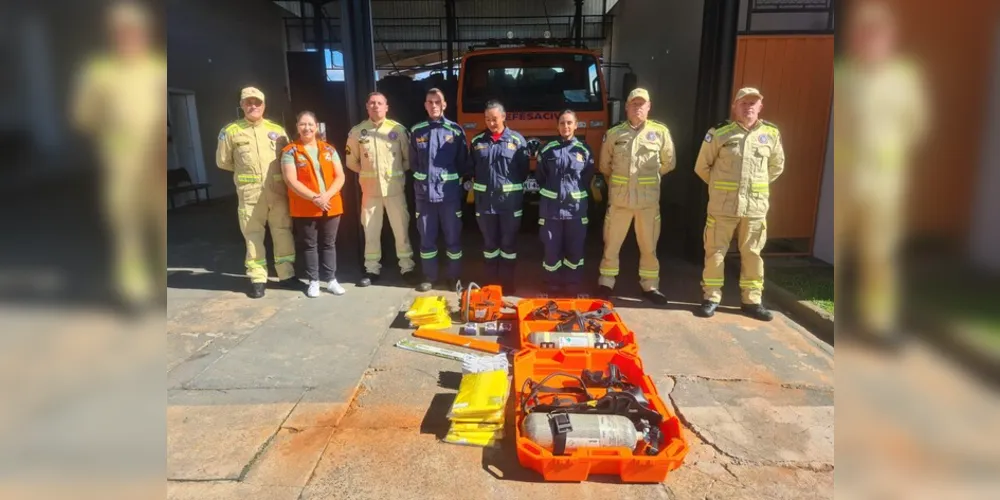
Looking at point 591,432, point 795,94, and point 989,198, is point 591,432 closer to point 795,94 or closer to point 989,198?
point 989,198

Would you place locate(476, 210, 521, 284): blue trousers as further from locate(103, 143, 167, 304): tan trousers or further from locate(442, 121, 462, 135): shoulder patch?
locate(103, 143, 167, 304): tan trousers

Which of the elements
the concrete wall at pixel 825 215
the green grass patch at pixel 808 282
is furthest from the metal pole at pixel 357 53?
the concrete wall at pixel 825 215

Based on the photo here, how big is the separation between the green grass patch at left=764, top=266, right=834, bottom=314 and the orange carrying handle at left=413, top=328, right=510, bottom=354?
9.77ft

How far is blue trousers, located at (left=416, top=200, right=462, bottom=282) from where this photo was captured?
537 centimetres

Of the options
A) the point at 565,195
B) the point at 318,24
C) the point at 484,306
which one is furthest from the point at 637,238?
the point at 318,24

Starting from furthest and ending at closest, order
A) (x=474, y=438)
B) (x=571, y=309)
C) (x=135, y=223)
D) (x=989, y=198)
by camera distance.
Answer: (x=571, y=309), (x=474, y=438), (x=135, y=223), (x=989, y=198)

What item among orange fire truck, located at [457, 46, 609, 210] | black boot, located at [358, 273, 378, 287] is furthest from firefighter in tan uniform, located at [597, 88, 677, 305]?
black boot, located at [358, 273, 378, 287]

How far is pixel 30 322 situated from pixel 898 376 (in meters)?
0.99

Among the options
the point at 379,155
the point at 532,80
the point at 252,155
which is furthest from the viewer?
the point at 532,80

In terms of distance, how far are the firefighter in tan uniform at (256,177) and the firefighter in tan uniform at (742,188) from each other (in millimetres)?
4107

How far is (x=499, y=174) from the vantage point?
198 inches

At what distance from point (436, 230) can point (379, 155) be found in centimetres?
95

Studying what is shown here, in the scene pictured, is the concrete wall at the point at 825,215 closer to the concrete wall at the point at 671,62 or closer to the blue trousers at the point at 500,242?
the concrete wall at the point at 671,62

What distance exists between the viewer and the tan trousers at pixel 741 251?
4.77 metres
